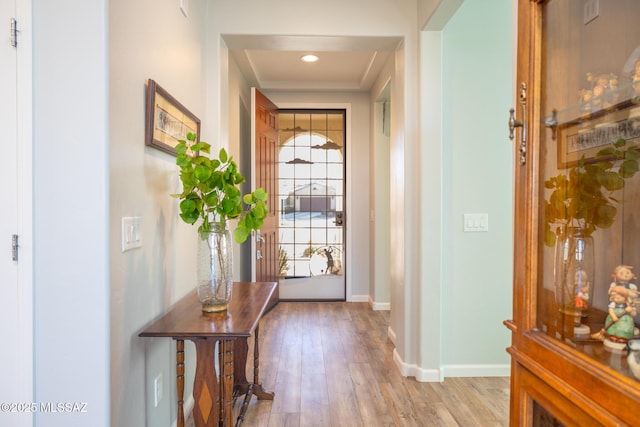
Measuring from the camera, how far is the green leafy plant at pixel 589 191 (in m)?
0.79

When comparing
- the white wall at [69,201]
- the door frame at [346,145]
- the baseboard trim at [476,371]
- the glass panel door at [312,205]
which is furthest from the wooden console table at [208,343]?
the glass panel door at [312,205]

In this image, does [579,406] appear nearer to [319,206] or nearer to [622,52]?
[622,52]

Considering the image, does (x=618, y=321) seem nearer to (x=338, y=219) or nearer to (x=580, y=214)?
(x=580, y=214)

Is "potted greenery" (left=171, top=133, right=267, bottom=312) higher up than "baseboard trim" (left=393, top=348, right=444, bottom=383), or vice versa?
"potted greenery" (left=171, top=133, right=267, bottom=312)

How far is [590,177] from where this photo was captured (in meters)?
0.85

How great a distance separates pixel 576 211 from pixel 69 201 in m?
1.45

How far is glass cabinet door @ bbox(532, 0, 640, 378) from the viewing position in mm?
768

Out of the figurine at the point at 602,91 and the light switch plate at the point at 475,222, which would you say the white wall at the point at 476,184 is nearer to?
the light switch plate at the point at 475,222

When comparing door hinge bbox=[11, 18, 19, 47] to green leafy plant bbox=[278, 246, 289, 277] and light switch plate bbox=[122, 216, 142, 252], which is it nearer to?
light switch plate bbox=[122, 216, 142, 252]

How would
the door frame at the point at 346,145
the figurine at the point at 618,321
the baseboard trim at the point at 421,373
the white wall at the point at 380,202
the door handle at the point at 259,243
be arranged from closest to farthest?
1. the figurine at the point at 618,321
2. the baseboard trim at the point at 421,373
3. the door handle at the point at 259,243
4. the white wall at the point at 380,202
5. the door frame at the point at 346,145

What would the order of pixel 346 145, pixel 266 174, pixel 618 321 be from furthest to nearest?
1. pixel 346 145
2. pixel 266 174
3. pixel 618 321

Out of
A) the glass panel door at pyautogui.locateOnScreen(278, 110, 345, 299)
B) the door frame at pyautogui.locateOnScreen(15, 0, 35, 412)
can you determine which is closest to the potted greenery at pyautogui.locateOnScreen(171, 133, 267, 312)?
the door frame at pyautogui.locateOnScreen(15, 0, 35, 412)

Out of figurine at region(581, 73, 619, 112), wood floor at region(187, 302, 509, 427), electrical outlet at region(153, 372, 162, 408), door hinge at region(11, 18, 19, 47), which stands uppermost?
door hinge at region(11, 18, 19, 47)

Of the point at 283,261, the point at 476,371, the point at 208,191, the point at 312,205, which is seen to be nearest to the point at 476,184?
the point at 476,371
